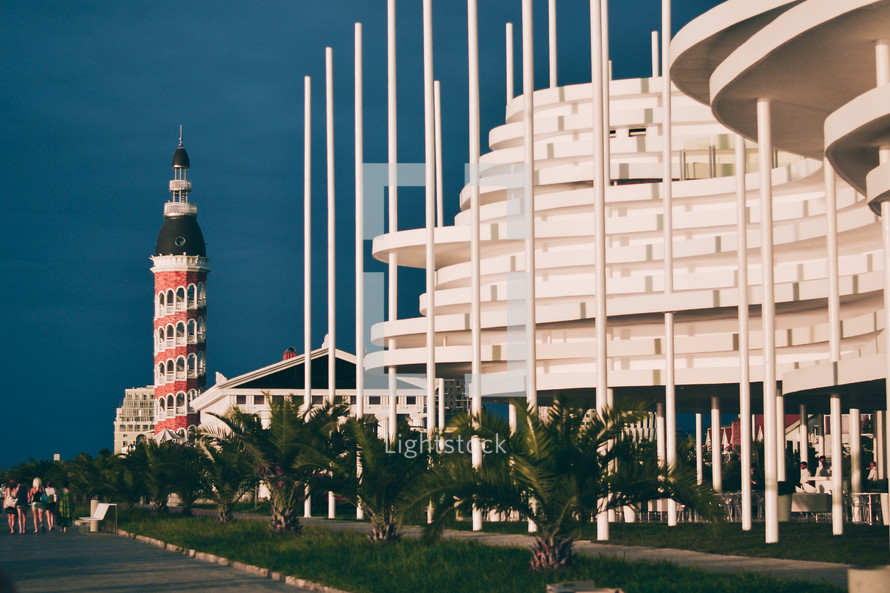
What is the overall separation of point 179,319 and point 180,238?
661 cm

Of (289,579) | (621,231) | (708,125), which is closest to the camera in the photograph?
(289,579)

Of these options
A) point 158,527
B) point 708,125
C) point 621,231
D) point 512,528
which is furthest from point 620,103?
point 158,527

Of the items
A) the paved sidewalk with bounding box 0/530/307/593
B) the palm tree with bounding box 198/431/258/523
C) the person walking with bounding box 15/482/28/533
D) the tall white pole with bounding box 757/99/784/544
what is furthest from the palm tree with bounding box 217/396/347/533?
the person walking with bounding box 15/482/28/533

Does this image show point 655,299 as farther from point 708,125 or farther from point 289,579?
point 289,579

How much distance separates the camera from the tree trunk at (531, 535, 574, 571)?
1625 cm

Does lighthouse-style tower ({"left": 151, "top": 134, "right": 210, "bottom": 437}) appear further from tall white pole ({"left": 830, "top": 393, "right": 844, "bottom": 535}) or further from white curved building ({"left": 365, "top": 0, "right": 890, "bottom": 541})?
tall white pole ({"left": 830, "top": 393, "right": 844, "bottom": 535})

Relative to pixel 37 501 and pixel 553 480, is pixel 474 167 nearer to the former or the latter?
pixel 553 480

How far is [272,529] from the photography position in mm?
25406

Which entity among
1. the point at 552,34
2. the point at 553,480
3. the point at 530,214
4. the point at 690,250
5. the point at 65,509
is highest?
the point at 552,34

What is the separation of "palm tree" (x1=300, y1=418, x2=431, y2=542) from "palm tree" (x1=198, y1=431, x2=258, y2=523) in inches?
145

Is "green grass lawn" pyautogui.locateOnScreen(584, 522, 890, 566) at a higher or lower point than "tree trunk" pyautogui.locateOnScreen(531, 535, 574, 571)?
lower

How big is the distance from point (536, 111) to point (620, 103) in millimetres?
3035

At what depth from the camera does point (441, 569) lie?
1667cm

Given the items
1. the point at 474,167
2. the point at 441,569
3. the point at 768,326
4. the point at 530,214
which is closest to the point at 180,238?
the point at 474,167
